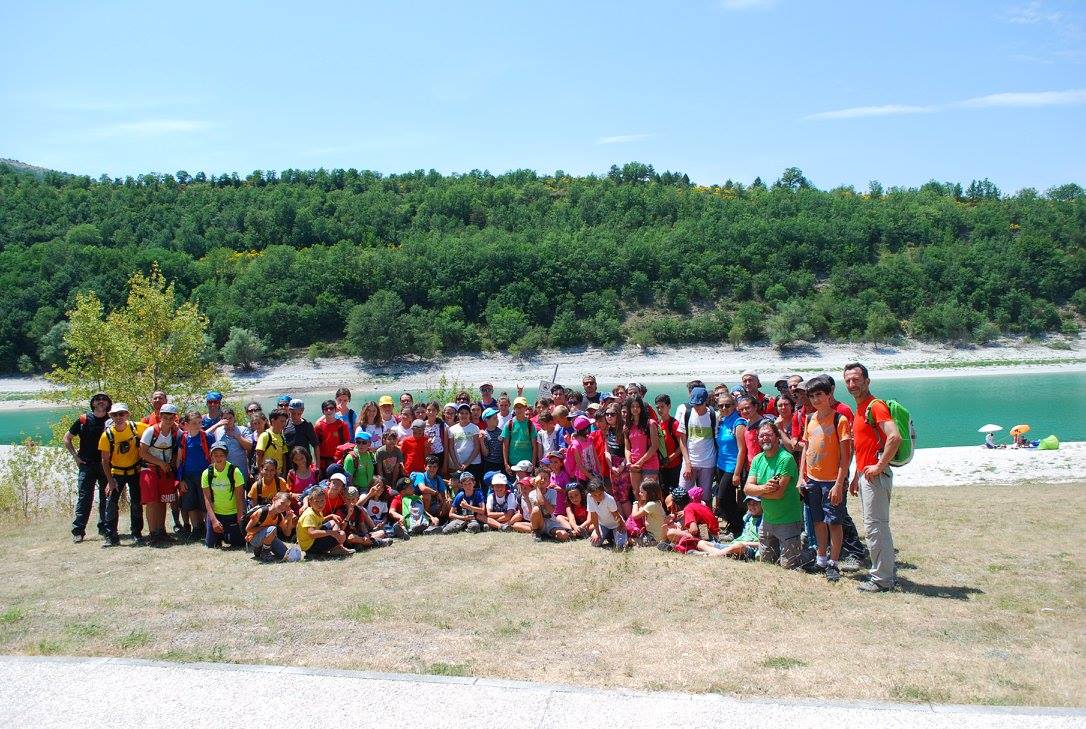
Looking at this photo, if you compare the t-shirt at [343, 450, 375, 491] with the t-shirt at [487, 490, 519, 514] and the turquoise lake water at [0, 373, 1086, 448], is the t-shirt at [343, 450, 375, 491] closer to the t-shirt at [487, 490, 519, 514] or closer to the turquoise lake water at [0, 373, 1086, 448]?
the t-shirt at [487, 490, 519, 514]

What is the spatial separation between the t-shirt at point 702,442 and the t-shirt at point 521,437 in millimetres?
2101

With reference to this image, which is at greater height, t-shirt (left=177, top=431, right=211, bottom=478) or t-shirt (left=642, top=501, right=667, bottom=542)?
t-shirt (left=177, top=431, right=211, bottom=478)

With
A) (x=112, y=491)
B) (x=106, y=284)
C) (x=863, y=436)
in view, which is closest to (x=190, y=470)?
(x=112, y=491)

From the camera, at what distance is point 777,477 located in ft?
23.5

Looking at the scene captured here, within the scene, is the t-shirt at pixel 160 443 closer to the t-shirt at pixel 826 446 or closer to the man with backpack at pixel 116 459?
the man with backpack at pixel 116 459

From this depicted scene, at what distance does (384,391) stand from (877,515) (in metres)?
46.8

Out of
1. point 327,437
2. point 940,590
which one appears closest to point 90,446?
point 327,437

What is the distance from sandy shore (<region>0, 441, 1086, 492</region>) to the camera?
15773mm

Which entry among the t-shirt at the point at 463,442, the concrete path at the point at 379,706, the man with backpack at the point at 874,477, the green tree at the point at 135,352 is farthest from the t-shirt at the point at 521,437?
the green tree at the point at 135,352

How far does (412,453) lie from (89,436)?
361 cm

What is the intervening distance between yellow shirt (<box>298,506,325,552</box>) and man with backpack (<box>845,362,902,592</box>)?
5175mm

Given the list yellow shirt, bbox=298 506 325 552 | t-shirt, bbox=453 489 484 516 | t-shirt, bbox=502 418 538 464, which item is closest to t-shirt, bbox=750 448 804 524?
t-shirt, bbox=502 418 538 464

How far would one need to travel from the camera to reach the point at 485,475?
9.86m

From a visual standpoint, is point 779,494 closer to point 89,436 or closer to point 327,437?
point 327,437
